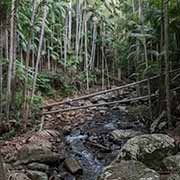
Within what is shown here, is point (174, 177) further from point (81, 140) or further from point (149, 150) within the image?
point (81, 140)

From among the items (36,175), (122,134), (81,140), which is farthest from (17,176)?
(122,134)

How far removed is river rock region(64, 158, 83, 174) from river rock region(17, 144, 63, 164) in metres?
0.28

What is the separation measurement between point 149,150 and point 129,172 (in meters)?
1.21

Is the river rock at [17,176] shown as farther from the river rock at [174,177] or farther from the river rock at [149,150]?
the river rock at [174,177]

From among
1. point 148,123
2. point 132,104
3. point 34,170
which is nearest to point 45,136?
point 34,170

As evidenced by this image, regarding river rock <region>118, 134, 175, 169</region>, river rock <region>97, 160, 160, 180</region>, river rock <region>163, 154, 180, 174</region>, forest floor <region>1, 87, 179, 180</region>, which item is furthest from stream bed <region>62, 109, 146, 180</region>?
river rock <region>163, 154, 180, 174</region>

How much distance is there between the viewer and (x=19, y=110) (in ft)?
31.3

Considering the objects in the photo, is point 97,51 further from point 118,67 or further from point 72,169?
point 72,169

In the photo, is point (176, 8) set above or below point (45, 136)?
above

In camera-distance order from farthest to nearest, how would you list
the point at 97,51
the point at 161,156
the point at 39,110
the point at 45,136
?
1. the point at 97,51
2. the point at 39,110
3. the point at 45,136
4. the point at 161,156

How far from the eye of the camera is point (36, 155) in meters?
7.15

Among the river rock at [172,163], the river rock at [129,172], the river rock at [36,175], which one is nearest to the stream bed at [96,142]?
the river rock at [36,175]

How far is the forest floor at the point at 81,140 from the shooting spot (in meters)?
6.84

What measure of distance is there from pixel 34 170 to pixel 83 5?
1441cm
